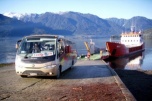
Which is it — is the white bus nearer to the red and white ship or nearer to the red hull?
the red hull

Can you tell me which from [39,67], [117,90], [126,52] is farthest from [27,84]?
[126,52]

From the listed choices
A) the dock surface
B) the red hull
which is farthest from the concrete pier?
the red hull

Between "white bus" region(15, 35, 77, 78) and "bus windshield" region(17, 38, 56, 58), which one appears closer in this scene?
"white bus" region(15, 35, 77, 78)

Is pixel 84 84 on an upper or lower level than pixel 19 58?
lower

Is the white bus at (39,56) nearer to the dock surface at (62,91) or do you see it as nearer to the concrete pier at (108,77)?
the dock surface at (62,91)

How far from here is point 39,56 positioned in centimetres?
1207

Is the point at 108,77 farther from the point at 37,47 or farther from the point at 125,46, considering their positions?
the point at 125,46

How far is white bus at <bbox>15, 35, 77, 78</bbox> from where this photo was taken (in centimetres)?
1186

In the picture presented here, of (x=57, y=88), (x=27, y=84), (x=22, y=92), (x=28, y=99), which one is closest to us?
(x=28, y=99)

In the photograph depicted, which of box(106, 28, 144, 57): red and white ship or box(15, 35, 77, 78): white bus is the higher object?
box(15, 35, 77, 78): white bus

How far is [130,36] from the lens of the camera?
204 feet

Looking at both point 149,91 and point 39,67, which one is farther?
point 149,91

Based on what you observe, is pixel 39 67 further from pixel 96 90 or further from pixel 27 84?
pixel 96 90

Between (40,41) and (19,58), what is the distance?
159cm
